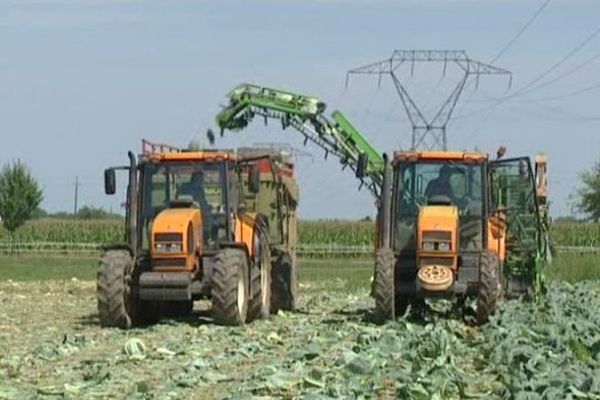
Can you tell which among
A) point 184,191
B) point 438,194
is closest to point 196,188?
point 184,191

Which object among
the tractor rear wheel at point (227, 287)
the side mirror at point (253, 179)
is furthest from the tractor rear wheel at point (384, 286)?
the side mirror at point (253, 179)

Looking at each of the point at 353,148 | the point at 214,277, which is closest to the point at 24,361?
the point at 214,277

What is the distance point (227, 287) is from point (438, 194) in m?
A: 3.65

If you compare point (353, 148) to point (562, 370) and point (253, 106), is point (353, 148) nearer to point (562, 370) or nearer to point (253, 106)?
point (253, 106)

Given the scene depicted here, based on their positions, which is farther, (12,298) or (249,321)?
(12,298)

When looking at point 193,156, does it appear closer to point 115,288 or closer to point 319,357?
point 115,288

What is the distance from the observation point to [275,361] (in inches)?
645

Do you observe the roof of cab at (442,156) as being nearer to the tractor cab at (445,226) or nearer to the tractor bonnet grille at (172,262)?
the tractor cab at (445,226)

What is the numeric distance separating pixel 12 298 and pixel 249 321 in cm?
1233

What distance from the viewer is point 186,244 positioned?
877 inches

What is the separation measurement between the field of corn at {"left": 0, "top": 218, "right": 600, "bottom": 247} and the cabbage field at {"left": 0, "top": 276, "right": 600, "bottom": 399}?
49.2 meters

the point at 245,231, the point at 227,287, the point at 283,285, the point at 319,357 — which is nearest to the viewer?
the point at 319,357

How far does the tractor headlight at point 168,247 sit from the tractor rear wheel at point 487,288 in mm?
4459

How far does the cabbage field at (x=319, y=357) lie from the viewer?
13.0 metres
